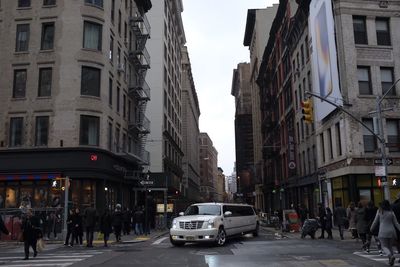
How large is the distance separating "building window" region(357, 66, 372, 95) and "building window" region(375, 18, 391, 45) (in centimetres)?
251

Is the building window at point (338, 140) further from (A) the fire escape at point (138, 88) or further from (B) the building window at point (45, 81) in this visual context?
(B) the building window at point (45, 81)

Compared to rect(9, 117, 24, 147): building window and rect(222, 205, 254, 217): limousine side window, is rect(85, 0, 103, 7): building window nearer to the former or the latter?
rect(9, 117, 24, 147): building window

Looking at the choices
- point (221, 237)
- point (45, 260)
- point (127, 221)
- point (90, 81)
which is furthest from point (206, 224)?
point (90, 81)

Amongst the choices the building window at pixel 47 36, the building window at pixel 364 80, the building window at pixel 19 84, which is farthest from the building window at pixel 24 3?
the building window at pixel 364 80

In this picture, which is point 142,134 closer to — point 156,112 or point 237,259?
point 156,112

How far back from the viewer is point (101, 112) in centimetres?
3334

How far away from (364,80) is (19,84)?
79.1 ft

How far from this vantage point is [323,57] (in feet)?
111

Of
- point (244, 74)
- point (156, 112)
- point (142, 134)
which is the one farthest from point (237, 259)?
point (244, 74)

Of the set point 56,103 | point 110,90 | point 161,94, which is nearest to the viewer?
point 56,103

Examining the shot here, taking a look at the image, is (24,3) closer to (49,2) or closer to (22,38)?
(49,2)

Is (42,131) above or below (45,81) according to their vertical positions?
below

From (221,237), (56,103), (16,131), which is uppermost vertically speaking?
(56,103)

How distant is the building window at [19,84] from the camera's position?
33.4m
